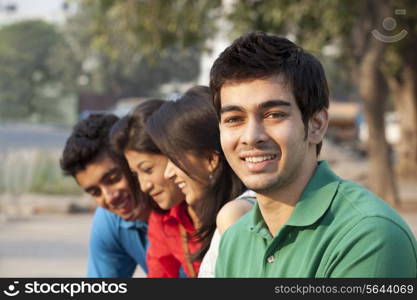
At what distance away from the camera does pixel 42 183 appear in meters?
16.0

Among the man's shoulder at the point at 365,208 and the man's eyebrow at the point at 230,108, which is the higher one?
the man's eyebrow at the point at 230,108

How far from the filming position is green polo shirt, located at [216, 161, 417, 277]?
2.17 m

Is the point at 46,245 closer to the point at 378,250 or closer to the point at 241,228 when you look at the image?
the point at 241,228

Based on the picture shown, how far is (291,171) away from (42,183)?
14042 mm

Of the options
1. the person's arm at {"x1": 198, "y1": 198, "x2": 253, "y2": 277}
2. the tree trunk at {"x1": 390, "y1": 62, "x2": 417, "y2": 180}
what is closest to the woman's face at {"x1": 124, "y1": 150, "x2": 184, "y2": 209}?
the person's arm at {"x1": 198, "y1": 198, "x2": 253, "y2": 277}

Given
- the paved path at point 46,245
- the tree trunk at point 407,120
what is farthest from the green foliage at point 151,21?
the tree trunk at point 407,120

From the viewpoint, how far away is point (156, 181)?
3.72m

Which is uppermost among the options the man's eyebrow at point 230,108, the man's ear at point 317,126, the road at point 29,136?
the road at point 29,136

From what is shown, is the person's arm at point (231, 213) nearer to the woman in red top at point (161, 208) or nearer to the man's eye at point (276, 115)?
the woman in red top at point (161, 208)

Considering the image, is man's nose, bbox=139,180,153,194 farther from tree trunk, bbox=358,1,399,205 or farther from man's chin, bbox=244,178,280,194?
tree trunk, bbox=358,1,399,205

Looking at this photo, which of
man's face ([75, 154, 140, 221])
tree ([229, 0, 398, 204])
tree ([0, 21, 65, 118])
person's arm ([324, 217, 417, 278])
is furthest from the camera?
tree ([0, 21, 65, 118])

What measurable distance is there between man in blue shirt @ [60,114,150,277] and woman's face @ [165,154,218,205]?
579 mm

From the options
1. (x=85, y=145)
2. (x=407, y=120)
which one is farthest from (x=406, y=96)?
(x=85, y=145)

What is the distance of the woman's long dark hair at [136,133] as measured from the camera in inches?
148
